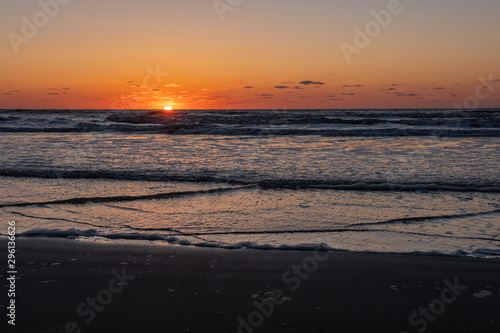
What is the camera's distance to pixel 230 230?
5668 mm

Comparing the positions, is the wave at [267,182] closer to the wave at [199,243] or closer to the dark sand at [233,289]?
the wave at [199,243]

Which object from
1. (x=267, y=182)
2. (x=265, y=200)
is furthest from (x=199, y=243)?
(x=267, y=182)

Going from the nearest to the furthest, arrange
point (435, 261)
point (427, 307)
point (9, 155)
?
point (427, 307), point (435, 261), point (9, 155)

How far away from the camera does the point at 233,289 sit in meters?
3.64

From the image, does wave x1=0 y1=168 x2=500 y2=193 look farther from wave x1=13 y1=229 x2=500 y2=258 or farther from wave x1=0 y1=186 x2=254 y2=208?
wave x1=13 y1=229 x2=500 y2=258

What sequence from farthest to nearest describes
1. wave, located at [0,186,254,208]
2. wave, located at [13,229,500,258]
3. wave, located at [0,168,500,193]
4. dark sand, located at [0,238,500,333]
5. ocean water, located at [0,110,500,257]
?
1. wave, located at [0,168,500,193]
2. wave, located at [0,186,254,208]
3. ocean water, located at [0,110,500,257]
4. wave, located at [13,229,500,258]
5. dark sand, located at [0,238,500,333]

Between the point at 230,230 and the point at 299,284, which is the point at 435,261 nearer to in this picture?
the point at 299,284

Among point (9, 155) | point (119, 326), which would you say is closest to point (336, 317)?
point (119, 326)

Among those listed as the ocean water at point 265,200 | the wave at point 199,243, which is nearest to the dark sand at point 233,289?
the wave at point 199,243

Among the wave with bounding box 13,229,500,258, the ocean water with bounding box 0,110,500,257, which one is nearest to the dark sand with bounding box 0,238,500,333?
the wave with bounding box 13,229,500,258

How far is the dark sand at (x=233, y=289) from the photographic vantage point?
3.02 meters

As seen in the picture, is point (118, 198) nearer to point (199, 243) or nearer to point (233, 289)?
point (199, 243)

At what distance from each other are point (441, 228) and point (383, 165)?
6.21 m

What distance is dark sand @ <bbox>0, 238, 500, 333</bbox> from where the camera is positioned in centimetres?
302
